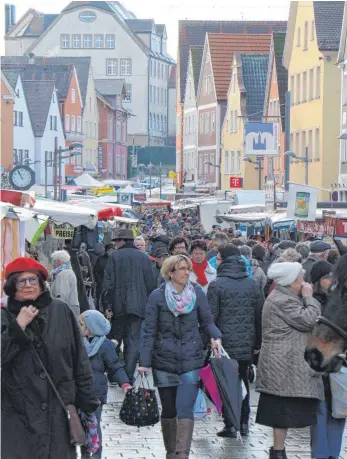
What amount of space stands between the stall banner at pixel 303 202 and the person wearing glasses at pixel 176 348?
16.4m

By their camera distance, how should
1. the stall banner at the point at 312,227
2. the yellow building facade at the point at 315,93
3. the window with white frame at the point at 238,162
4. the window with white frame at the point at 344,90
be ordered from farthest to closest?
1. the window with white frame at the point at 238,162
2. the yellow building facade at the point at 315,93
3. the window with white frame at the point at 344,90
4. the stall banner at the point at 312,227

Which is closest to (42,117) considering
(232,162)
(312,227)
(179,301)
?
(232,162)

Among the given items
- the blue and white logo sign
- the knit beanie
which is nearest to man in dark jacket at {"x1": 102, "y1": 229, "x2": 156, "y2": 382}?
the knit beanie

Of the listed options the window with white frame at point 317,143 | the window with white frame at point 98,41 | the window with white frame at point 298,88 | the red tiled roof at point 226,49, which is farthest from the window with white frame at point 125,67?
A: the window with white frame at point 317,143

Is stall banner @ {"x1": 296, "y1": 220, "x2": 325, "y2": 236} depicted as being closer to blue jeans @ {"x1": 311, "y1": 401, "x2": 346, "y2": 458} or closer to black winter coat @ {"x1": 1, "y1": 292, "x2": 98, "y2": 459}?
blue jeans @ {"x1": 311, "y1": 401, "x2": 346, "y2": 458}

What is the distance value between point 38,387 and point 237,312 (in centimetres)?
450

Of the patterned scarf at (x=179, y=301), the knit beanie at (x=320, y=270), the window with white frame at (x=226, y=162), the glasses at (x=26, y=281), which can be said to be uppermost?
the glasses at (x=26, y=281)

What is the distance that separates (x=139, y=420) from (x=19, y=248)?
503 centimetres

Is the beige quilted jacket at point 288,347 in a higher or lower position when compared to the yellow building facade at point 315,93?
lower

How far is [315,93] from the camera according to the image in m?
55.4

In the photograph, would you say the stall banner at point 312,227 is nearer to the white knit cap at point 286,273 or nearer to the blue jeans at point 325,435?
the blue jeans at point 325,435

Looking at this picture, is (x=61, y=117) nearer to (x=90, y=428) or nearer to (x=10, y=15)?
(x=10, y=15)

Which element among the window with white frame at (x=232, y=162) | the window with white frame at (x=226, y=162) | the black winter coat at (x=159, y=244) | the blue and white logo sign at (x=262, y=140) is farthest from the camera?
the window with white frame at (x=226, y=162)

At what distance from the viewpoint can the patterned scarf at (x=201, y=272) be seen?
567 inches
